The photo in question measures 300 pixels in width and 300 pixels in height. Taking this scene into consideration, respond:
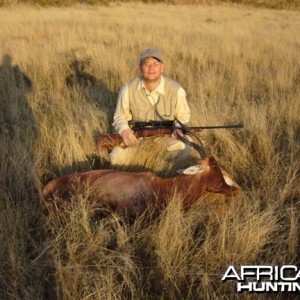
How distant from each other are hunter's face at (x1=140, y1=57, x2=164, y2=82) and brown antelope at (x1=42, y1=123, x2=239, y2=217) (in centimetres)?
106

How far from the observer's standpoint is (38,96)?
18.0ft

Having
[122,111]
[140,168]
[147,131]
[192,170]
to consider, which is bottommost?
[140,168]

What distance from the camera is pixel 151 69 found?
3557 millimetres

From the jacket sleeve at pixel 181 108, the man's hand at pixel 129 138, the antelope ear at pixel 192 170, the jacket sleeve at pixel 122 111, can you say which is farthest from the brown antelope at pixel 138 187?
the jacket sleeve at pixel 181 108

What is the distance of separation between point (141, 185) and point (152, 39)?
7233mm

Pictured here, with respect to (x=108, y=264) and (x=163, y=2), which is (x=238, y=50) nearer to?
(x=108, y=264)

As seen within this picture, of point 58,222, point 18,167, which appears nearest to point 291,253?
point 58,222

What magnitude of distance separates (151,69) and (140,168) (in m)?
0.89

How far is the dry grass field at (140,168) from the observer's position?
227cm

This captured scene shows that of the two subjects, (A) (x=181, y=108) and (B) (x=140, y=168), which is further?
(A) (x=181, y=108)

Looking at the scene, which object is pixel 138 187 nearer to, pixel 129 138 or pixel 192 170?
pixel 192 170

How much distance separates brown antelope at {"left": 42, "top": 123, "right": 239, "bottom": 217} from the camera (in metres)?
2.77

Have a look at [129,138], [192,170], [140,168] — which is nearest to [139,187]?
[192,170]

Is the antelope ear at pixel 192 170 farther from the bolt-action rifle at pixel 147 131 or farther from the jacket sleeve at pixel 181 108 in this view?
the jacket sleeve at pixel 181 108
